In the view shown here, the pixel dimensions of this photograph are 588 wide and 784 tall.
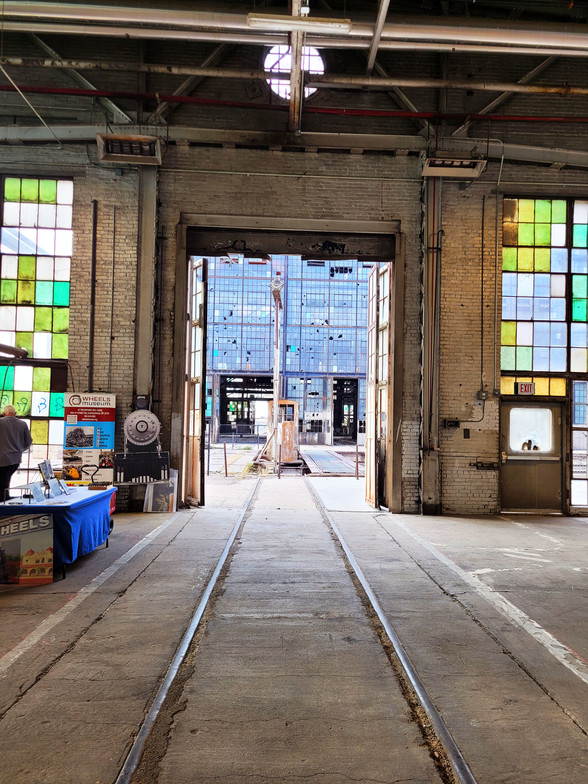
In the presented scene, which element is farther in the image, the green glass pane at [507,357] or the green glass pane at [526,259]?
the green glass pane at [526,259]

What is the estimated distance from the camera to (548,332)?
36.7 ft

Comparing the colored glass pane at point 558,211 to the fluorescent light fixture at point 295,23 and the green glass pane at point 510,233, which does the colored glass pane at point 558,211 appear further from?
the fluorescent light fixture at point 295,23

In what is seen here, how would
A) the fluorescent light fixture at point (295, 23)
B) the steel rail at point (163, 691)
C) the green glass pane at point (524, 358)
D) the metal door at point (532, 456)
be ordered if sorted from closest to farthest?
the steel rail at point (163, 691) < the fluorescent light fixture at point (295, 23) < the metal door at point (532, 456) < the green glass pane at point (524, 358)

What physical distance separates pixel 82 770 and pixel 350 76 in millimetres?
10618

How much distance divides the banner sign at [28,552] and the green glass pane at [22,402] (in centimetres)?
541

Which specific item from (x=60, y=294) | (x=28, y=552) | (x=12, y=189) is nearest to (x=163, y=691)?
(x=28, y=552)

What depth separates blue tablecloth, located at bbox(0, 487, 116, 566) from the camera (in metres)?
5.85

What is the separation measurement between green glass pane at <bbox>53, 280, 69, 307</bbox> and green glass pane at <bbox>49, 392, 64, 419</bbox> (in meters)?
1.73

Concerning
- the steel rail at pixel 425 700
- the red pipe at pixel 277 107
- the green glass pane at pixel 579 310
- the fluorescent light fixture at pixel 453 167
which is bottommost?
the steel rail at pixel 425 700

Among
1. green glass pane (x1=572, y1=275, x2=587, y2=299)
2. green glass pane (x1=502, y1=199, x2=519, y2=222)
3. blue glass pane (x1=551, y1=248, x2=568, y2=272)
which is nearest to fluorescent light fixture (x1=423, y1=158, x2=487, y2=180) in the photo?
green glass pane (x1=502, y1=199, x2=519, y2=222)

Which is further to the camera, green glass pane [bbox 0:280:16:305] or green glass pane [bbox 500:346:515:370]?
green glass pane [bbox 500:346:515:370]

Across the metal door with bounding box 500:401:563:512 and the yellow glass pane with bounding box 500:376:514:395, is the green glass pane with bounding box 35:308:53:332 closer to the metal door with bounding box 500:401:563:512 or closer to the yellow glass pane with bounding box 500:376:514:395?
the yellow glass pane with bounding box 500:376:514:395

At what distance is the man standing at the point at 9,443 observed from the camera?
8367mm

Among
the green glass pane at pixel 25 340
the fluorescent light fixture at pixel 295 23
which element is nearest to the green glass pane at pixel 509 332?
the fluorescent light fixture at pixel 295 23
